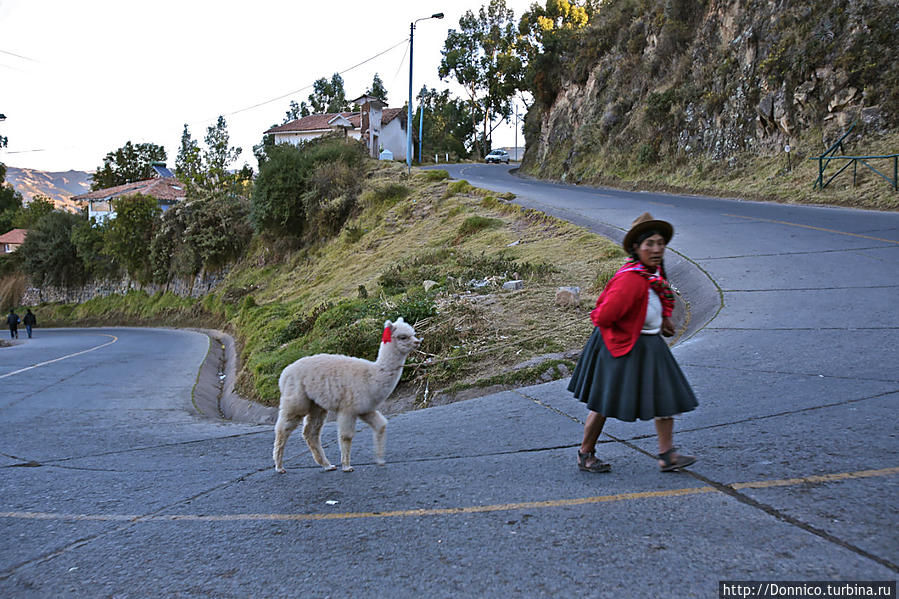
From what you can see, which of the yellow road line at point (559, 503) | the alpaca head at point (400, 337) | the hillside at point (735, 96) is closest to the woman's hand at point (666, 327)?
the yellow road line at point (559, 503)

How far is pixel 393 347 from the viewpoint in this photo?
201 inches

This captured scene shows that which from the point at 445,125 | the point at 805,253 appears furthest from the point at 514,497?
the point at 445,125

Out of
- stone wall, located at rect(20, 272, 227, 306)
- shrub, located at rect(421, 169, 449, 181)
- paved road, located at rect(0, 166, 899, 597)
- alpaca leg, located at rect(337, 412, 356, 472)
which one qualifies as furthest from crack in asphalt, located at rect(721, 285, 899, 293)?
stone wall, located at rect(20, 272, 227, 306)

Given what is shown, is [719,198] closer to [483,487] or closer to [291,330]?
[291,330]

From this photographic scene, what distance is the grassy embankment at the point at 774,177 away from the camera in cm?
2077

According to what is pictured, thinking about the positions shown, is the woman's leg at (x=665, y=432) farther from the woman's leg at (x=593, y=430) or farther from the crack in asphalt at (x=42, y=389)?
the crack in asphalt at (x=42, y=389)

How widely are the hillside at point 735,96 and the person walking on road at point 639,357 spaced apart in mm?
17914

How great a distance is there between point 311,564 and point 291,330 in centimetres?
1286

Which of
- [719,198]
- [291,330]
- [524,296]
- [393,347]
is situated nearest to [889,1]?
[719,198]

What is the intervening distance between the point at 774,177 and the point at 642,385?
2498cm

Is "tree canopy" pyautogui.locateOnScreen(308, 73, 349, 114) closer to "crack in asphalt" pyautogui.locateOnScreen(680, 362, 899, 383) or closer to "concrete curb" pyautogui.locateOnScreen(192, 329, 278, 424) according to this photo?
"concrete curb" pyautogui.locateOnScreen(192, 329, 278, 424)

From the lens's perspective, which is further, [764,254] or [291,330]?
[291,330]

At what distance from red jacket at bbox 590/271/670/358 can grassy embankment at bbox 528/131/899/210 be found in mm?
18131

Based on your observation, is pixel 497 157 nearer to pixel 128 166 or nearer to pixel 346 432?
pixel 128 166
